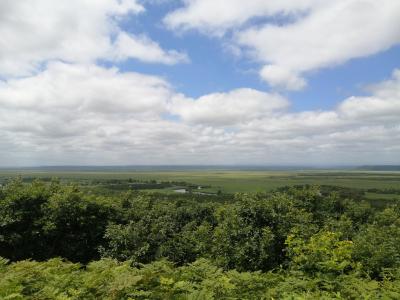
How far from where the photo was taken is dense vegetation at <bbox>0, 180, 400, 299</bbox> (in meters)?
11.5

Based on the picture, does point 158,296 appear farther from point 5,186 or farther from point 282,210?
point 5,186

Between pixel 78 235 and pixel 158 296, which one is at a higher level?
pixel 158 296

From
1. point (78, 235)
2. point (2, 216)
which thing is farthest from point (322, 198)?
point (2, 216)

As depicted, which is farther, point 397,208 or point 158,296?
point 397,208

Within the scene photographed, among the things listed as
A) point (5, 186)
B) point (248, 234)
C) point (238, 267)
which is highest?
point (5, 186)

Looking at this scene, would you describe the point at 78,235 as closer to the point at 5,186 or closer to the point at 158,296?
the point at 5,186

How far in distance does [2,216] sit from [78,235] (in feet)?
19.9

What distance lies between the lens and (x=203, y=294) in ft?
32.7

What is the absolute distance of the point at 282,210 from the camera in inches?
1064

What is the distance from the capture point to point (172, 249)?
2655 cm

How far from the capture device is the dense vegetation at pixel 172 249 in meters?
11.5

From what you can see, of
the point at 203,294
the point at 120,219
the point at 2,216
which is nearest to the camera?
the point at 203,294

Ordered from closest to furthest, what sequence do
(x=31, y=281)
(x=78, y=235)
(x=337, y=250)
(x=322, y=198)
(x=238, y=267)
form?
(x=31, y=281) → (x=337, y=250) → (x=238, y=267) → (x=78, y=235) → (x=322, y=198)

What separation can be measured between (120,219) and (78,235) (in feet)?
12.8
